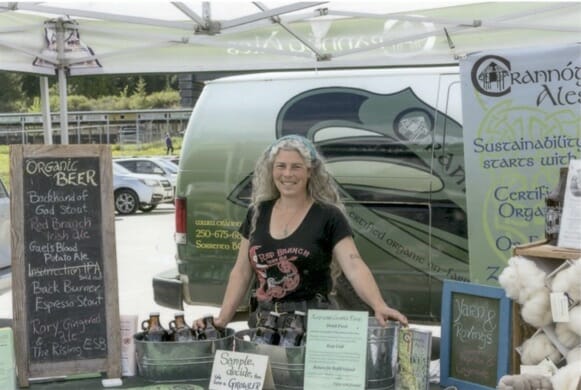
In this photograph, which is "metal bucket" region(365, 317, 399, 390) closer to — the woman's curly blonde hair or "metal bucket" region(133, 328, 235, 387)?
"metal bucket" region(133, 328, 235, 387)

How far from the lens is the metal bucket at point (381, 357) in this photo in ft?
7.68

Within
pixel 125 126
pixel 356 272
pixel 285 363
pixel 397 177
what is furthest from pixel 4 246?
pixel 125 126

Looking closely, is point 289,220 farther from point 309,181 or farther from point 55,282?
point 55,282

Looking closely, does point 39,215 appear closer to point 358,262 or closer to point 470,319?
point 358,262

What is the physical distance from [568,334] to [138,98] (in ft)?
152

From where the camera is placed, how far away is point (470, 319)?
2.44 meters

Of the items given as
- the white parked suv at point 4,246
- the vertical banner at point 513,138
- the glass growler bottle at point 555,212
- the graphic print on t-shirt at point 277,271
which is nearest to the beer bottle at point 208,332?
the graphic print on t-shirt at point 277,271

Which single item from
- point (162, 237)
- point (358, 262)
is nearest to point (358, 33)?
point (358, 262)

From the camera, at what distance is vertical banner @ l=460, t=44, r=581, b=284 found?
3.36m

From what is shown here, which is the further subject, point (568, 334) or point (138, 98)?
point (138, 98)

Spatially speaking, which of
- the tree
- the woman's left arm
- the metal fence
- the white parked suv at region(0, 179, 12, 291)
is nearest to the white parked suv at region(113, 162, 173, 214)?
the white parked suv at region(0, 179, 12, 291)

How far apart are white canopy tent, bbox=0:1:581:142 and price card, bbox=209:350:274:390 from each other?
2720 mm

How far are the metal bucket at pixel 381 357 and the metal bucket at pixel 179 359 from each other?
0.54m

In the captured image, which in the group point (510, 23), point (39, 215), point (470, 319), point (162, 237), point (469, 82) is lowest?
point (162, 237)
